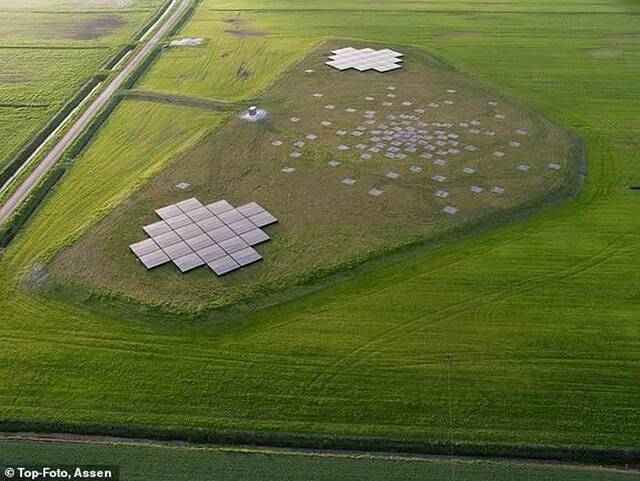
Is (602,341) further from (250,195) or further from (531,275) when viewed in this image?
(250,195)

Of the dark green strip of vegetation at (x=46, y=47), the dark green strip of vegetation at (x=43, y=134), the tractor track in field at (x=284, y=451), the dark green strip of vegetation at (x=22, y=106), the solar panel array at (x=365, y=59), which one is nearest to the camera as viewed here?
the tractor track in field at (x=284, y=451)

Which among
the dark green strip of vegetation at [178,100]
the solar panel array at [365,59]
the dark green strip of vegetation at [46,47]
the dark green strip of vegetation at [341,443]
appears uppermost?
the dark green strip of vegetation at [46,47]

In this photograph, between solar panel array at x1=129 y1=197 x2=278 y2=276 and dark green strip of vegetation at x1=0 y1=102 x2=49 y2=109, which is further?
dark green strip of vegetation at x1=0 y1=102 x2=49 y2=109

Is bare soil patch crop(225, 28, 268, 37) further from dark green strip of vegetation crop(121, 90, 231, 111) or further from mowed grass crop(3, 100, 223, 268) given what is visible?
mowed grass crop(3, 100, 223, 268)

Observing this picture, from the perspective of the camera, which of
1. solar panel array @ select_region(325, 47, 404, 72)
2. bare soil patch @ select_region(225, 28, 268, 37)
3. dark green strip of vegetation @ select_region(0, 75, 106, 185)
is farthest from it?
bare soil patch @ select_region(225, 28, 268, 37)

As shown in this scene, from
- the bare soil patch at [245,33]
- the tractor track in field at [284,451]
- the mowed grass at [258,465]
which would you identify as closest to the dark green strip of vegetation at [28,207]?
the tractor track in field at [284,451]

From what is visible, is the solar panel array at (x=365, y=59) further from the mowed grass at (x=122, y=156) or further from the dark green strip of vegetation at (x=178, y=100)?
the mowed grass at (x=122, y=156)

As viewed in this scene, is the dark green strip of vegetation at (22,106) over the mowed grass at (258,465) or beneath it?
over

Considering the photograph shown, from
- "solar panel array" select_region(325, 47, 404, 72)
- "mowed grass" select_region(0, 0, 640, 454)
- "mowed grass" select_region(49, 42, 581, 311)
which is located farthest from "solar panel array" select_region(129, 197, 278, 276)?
"solar panel array" select_region(325, 47, 404, 72)
